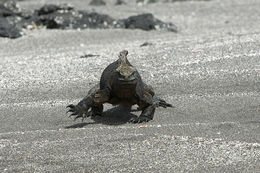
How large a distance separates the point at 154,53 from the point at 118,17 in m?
6.94

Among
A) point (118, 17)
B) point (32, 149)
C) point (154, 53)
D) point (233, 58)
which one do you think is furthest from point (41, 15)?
point (32, 149)

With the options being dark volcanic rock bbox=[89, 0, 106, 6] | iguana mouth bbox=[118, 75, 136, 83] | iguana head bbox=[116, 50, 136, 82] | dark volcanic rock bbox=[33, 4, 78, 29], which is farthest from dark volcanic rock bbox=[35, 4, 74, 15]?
iguana mouth bbox=[118, 75, 136, 83]

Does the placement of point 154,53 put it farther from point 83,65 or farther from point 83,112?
point 83,112

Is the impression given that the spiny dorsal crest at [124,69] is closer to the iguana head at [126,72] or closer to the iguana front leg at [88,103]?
the iguana head at [126,72]

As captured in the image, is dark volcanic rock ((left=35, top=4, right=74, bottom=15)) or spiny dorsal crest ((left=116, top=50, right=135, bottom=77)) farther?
dark volcanic rock ((left=35, top=4, right=74, bottom=15))

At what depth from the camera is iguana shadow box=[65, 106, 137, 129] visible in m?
7.16

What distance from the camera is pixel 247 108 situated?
24.2ft

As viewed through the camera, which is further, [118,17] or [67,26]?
[118,17]

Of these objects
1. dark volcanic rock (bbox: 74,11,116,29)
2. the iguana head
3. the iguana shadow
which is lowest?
dark volcanic rock (bbox: 74,11,116,29)

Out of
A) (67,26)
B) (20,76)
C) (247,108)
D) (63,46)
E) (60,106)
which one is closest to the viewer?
(247,108)

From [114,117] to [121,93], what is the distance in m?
0.80

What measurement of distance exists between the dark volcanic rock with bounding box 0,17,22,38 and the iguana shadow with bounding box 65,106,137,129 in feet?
21.2

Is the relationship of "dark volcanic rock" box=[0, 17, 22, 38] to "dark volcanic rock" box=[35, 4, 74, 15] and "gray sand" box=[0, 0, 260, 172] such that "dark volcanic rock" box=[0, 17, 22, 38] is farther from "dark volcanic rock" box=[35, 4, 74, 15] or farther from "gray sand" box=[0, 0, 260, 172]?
"dark volcanic rock" box=[35, 4, 74, 15]

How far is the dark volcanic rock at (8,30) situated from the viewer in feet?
44.9
